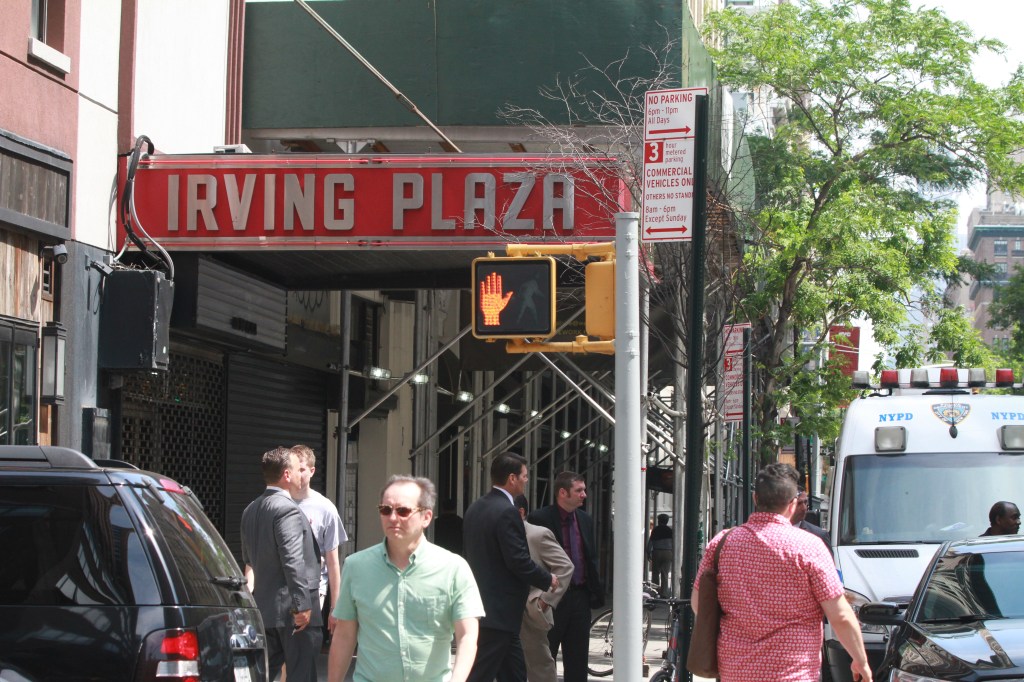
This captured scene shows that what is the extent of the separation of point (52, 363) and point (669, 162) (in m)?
5.58

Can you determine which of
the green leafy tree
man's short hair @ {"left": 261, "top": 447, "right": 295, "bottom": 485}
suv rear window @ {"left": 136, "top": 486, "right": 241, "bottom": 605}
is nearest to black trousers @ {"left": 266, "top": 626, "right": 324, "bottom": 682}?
man's short hair @ {"left": 261, "top": 447, "right": 295, "bottom": 485}

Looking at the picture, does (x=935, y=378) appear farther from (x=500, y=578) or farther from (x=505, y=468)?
(x=500, y=578)

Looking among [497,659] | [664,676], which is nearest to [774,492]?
[497,659]

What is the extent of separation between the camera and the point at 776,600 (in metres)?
6.55

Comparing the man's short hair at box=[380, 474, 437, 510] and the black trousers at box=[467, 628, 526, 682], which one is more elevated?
the man's short hair at box=[380, 474, 437, 510]

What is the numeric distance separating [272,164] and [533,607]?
4666 mm

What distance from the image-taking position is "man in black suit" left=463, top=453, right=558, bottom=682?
8977mm

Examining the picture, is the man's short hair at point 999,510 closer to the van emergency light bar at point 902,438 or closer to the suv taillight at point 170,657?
the van emergency light bar at point 902,438

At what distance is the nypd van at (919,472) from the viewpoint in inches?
470

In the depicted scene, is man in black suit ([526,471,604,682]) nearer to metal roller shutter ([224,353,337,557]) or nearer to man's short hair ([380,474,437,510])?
man's short hair ([380,474,437,510])

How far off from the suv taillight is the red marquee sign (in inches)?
268

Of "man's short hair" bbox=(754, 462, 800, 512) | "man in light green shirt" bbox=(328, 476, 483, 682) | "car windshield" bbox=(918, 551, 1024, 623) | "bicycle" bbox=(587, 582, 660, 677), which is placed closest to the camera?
"man in light green shirt" bbox=(328, 476, 483, 682)

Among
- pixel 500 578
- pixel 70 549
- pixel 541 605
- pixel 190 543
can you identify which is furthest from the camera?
pixel 541 605

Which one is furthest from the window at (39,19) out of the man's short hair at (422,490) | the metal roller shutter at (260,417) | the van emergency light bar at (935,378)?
the van emergency light bar at (935,378)
